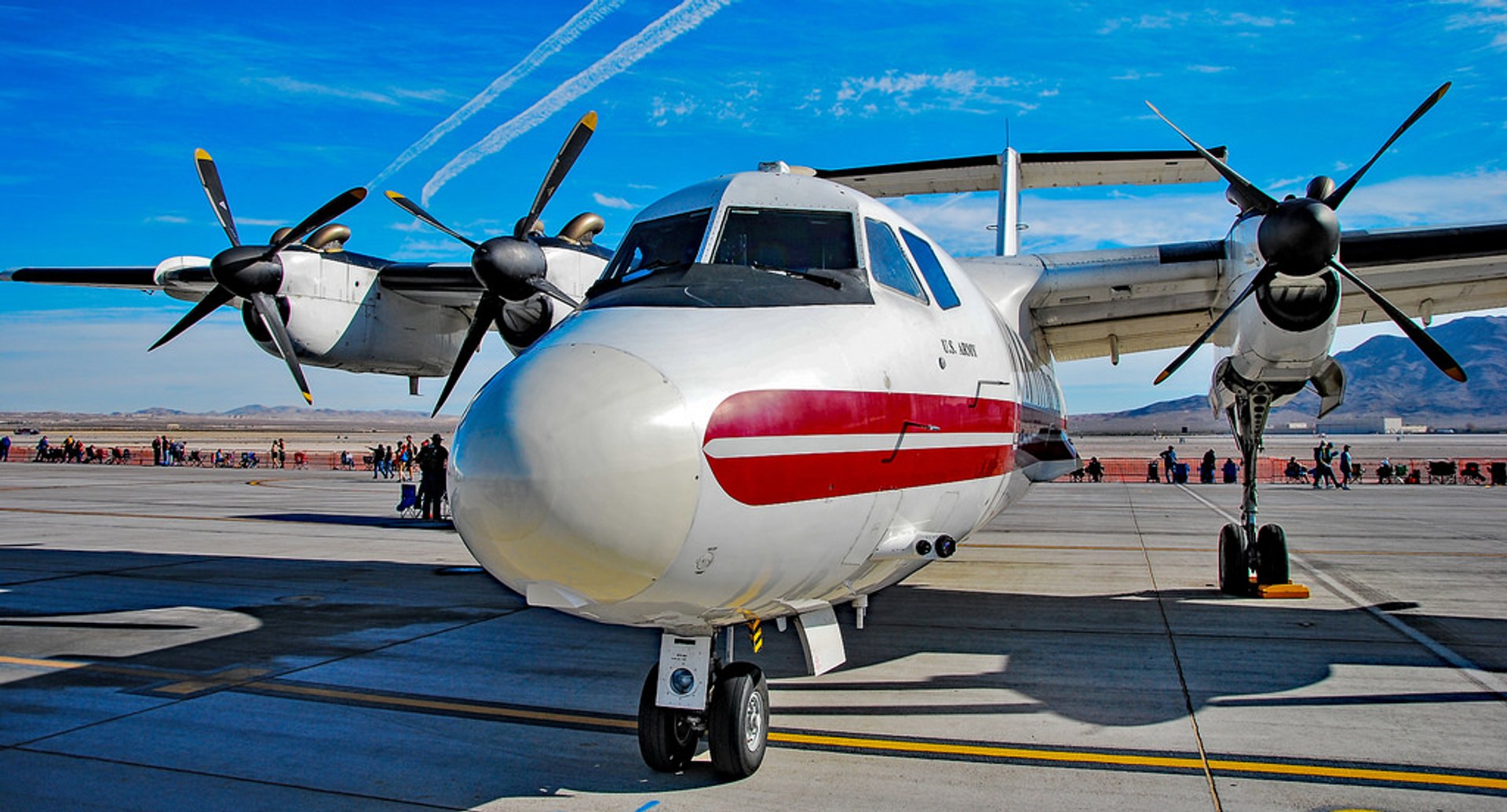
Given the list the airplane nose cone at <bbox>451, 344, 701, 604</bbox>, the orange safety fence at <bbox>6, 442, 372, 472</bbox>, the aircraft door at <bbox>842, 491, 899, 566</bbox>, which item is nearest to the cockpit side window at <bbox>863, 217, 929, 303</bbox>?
the aircraft door at <bbox>842, 491, 899, 566</bbox>

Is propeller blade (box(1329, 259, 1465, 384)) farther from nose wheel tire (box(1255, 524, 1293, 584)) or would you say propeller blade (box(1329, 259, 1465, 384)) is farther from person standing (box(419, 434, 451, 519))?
person standing (box(419, 434, 451, 519))

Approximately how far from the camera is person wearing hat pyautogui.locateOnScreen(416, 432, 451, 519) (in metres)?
21.1

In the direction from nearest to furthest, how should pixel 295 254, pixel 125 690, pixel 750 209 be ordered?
1. pixel 750 209
2. pixel 125 690
3. pixel 295 254

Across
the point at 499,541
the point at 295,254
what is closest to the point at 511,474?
the point at 499,541

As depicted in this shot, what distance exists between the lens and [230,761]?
5.89m

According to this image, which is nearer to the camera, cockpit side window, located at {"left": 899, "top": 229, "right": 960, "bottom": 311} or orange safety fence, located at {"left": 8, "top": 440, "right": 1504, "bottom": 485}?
cockpit side window, located at {"left": 899, "top": 229, "right": 960, "bottom": 311}

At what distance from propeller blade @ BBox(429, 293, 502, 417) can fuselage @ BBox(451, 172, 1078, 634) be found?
20.5 ft

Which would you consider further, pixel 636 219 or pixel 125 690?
pixel 125 690

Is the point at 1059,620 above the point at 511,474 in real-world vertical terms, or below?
below

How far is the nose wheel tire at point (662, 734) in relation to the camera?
5438 millimetres

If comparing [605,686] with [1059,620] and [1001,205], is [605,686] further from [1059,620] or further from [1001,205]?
[1001,205]

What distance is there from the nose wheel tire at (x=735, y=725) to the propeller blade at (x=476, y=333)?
296 inches

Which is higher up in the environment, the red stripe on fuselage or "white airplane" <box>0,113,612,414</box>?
"white airplane" <box>0,113,612,414</box>

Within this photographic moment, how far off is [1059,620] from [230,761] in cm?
776
